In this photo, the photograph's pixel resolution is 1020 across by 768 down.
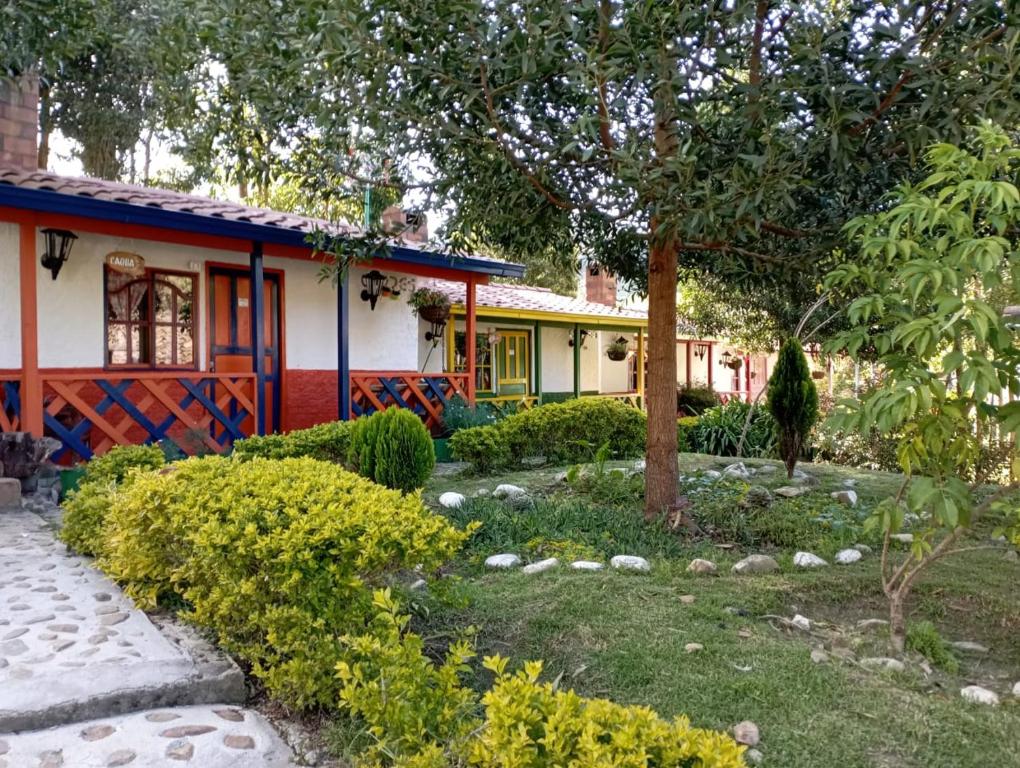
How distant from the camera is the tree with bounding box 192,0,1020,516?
436 centimetres

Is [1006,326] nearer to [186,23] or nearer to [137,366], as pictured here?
[186,23]

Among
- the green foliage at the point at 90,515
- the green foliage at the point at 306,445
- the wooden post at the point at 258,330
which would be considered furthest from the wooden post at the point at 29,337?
the wooden post at the point at 258,330

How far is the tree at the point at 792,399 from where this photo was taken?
8.21 m

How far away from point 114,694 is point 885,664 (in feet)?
10.1

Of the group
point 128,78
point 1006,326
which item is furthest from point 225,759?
point 128,78

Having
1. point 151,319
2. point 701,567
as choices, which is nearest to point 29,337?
point 151,319

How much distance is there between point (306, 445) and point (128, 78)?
9.97 m

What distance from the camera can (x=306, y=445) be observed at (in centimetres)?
770

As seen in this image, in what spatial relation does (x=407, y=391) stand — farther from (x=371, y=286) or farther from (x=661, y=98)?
(x=661, y=98)

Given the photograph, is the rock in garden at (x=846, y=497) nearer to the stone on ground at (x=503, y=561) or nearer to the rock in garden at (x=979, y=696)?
the stone on ground at (x=503, y=561)

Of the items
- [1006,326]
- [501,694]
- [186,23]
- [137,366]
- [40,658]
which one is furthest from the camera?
[137,366]

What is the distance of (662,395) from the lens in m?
6.17

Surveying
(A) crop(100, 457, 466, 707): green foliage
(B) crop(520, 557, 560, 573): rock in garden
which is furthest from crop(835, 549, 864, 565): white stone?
(A) crop(100, 457, 466, 707): green foliage

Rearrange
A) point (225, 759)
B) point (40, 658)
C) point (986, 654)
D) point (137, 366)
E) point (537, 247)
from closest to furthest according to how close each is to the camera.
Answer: point (225, 759)
point (40, 658)
point (986, 654)
point (537, 247)
point (137, 366)
